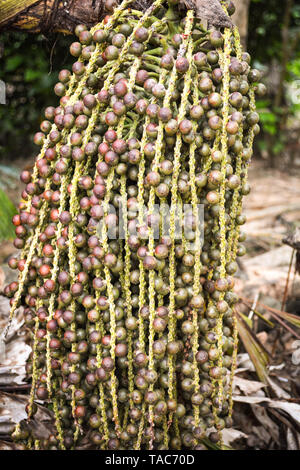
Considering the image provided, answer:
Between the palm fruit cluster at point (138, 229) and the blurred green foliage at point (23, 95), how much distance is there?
184cm

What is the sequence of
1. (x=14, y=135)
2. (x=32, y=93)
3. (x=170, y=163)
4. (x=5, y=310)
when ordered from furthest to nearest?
(x=14, y=135)
(x=32, y=93)
(x=5, y=310)
(x=170, y=163)

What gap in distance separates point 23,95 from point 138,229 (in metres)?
2.89

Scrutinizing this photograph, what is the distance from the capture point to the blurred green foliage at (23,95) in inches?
121

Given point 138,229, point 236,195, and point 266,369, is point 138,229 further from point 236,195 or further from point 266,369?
point 266,369

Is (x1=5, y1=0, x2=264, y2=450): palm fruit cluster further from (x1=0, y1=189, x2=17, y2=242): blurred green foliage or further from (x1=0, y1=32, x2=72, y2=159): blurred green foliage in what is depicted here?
(x1=0, y1=32, x2=72, y2=159): blurred green foliage

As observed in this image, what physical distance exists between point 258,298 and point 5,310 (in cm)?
109

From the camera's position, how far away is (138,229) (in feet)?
3.32

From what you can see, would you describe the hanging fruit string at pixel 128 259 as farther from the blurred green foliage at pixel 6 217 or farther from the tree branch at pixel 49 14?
the blurred green foliage at pixel 6 217

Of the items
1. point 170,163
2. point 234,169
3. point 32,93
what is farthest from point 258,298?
point 32,93

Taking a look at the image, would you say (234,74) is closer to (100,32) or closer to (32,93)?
(100,32)

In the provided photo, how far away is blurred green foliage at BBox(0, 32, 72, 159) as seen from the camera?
3.06 m

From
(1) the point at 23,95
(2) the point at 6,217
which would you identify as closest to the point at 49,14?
(2) the point at 6,217

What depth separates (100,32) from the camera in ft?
3.64
